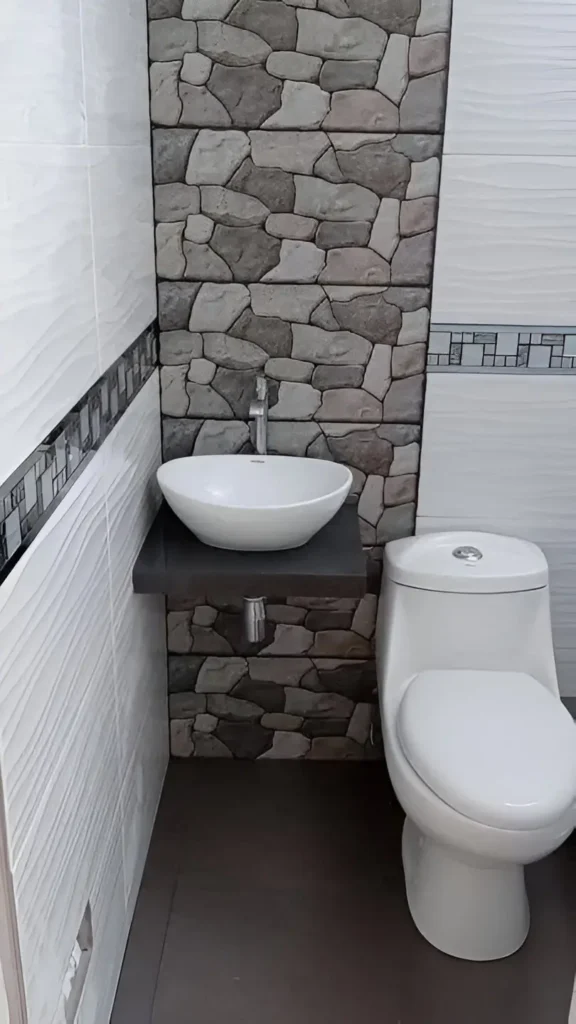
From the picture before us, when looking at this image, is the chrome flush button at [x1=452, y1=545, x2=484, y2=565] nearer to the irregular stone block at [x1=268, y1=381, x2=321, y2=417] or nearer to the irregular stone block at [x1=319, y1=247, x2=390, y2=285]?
the irregular stone block at [x1=268, y1=381, x2=321, y2=417]

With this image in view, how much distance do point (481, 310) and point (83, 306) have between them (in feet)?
3.43

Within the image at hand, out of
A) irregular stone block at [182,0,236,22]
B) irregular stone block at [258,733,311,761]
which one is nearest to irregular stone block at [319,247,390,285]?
irregular stone block at [182,0,236,22]

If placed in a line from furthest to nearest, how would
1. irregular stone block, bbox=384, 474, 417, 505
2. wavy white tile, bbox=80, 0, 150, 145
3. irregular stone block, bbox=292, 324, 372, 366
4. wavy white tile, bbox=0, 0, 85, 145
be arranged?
1. irregular stone block, bbox=384, 474, 417, 505
2. irregular stone block, bbox=292, 324, 372, 366
3. wavy white tile, bbox=80, 0, 150, 145
4. wavy white tile, bbox=0, 0, 85, 145

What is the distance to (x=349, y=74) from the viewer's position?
202cm

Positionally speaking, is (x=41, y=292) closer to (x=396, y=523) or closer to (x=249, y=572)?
(x=249, y=572)

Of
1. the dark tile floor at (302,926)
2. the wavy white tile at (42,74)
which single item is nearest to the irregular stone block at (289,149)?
the wavy white tile at (42,74)

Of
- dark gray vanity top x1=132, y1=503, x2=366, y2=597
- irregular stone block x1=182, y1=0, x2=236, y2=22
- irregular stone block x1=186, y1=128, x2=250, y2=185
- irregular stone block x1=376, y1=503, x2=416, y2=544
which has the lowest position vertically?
irregular stone block x1=376, y1=503, x2=416, y2=544

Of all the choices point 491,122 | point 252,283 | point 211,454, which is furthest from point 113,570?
point 491,122

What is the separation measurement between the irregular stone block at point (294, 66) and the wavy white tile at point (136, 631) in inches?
27.6

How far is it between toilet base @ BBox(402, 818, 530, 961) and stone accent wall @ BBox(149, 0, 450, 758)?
63cm

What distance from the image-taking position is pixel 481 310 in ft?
7.15

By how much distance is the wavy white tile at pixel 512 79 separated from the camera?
6.49 feet

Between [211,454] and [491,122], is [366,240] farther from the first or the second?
[211,454]

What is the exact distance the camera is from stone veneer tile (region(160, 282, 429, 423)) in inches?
85.8
